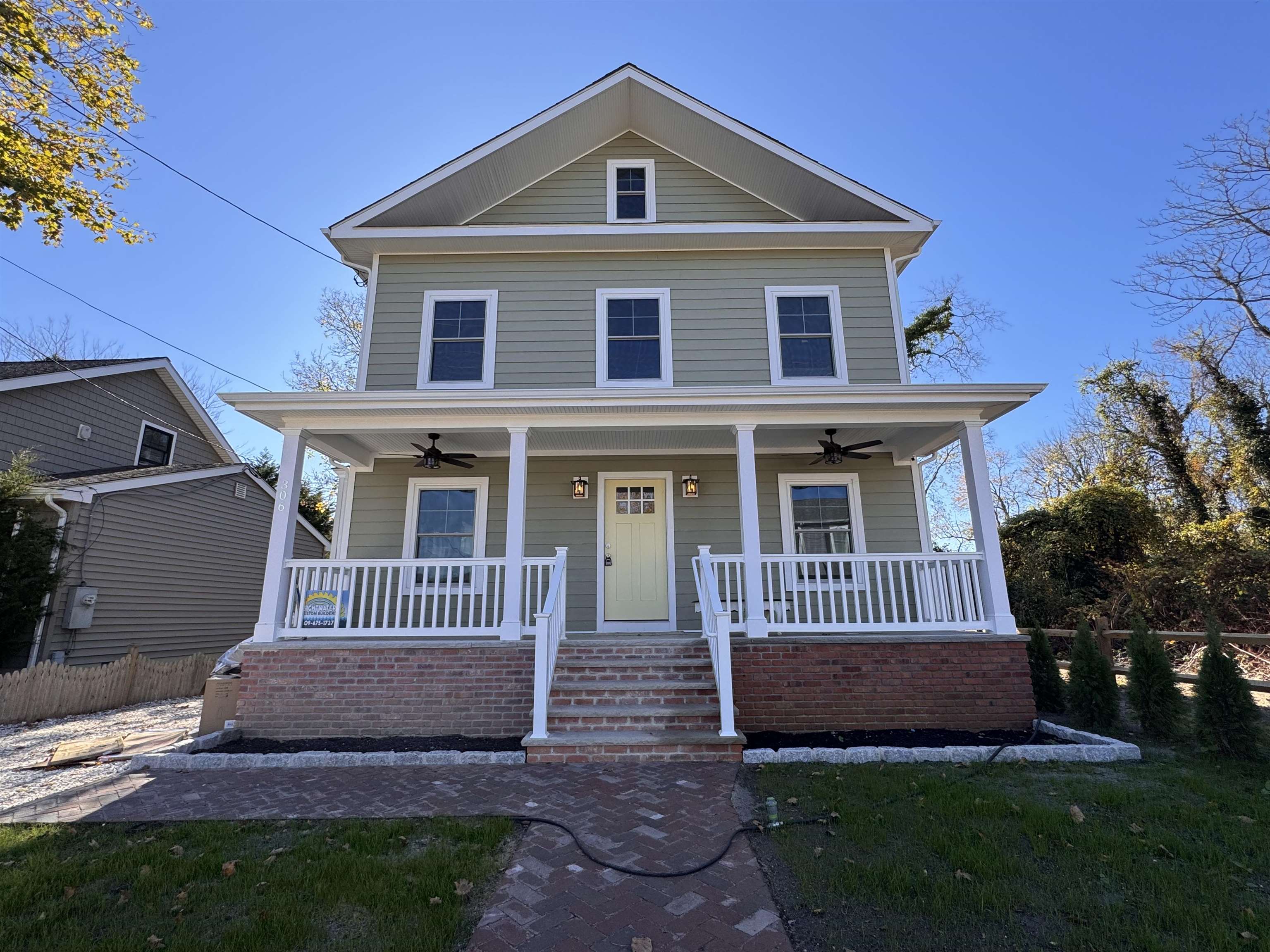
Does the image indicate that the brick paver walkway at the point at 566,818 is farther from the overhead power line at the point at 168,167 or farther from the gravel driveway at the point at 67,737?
the overhead power line at the point at 168,167

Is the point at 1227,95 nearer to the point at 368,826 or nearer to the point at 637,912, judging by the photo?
the point at 637,912

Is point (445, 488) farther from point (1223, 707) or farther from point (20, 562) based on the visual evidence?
point (1223, 707)

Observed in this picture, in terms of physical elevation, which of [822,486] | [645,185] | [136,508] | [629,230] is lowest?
[822,486]

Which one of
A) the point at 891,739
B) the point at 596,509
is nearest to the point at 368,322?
the point at 596,509

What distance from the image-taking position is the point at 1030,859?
10.9ft

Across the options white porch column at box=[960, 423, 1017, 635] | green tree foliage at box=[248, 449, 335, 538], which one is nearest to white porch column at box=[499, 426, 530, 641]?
white porch column at box=[960, 423, 1017, 635]

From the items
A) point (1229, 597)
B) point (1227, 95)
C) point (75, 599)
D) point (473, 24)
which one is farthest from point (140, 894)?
point (1227, 95)

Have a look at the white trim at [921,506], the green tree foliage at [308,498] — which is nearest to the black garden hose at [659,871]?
the white trim at [921,506]

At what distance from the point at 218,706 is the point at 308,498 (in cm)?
1463

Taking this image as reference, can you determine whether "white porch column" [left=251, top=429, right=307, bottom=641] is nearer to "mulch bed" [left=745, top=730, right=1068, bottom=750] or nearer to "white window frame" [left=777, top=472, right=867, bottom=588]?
"mulch bed" [left=745, top=730, right=1068, bottom=750]

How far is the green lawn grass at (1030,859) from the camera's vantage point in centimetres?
266

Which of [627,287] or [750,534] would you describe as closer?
[750,534]

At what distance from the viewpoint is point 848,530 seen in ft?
27.7

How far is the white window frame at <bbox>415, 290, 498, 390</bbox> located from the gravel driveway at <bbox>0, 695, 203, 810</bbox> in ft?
16.0
